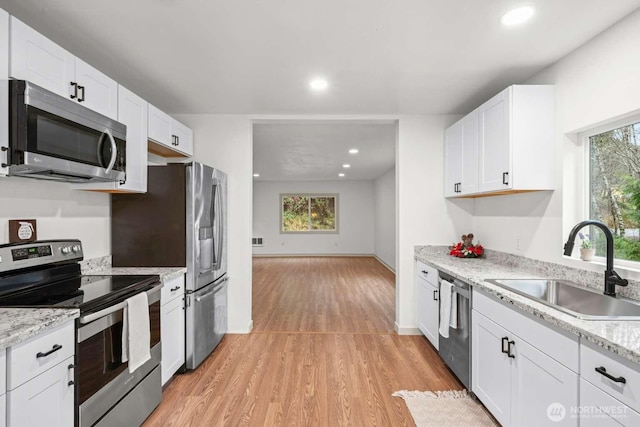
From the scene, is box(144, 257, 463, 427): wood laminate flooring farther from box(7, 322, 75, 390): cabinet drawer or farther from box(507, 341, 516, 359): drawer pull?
box(7, 322, 75, 390): cabinet drawer

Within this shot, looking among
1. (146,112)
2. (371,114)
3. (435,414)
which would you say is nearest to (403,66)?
(371,114)

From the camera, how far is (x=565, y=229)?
7.32 feet

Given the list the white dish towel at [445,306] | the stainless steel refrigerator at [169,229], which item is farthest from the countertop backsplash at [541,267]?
the stainless steel refrigerator at [169,229]

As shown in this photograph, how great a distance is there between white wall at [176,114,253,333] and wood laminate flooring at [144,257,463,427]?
356mm

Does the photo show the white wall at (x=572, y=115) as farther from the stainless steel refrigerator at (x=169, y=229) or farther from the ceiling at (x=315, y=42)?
the stainless steel refrigerator at (x=169, y=229)

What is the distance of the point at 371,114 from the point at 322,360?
2.63m

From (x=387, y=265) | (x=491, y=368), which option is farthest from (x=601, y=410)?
(x=387, y=265)

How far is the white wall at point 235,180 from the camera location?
345 cm

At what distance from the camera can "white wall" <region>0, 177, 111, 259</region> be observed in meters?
1.89

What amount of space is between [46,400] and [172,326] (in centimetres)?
111

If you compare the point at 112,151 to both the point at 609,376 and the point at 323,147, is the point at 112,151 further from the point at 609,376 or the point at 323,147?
the point at 323,147

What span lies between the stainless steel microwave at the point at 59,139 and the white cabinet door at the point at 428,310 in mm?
2792

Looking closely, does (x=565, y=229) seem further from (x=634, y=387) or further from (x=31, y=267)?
(x=31, y=267)

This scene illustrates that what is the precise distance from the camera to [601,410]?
1.19 m
